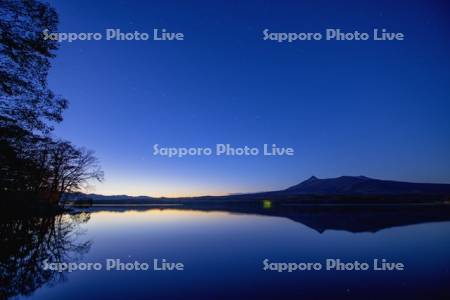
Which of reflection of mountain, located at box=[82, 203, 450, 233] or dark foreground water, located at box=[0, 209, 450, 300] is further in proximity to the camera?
reflection of mountain, located at box=[82, 203, 450, 233]

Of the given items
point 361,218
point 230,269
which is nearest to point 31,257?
point 230,269

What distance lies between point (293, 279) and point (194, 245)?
269 inches

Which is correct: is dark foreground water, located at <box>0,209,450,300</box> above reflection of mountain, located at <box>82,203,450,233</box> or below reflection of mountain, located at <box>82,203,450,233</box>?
above

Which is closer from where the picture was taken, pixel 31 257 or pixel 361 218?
pixel 31 257

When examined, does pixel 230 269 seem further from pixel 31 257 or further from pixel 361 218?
pixel 361 218

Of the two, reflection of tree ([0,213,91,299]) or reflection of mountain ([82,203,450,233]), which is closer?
reflection of tree ([0,213,91,299])

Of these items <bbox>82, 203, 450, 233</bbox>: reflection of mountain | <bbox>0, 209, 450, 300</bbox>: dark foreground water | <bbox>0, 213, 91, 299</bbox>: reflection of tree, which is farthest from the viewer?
<bbox>82, 203, 450, 233</bbox>: reflection of mountain

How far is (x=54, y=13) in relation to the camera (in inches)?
327

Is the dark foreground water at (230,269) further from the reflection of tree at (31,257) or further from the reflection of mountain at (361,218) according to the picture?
the reflection of mountain at (361,218)

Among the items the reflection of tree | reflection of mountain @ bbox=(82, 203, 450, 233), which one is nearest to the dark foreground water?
the reflection of tree

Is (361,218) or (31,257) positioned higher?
(31,257)

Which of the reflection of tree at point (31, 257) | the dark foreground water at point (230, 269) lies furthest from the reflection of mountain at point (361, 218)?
the reflection of tree at point (31, 257)

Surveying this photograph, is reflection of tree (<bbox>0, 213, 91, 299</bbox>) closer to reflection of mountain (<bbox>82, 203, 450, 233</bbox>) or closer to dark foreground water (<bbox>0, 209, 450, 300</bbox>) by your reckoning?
dark foreground water (<bbox>0, 209, 450, 300</bbox>)

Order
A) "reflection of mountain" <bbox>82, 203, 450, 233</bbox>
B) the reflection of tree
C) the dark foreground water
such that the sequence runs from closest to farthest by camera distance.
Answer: the dark foreground water
the reflection of tree
"reflection of mountain" <bbox>82, 203, 450, 233</bbox>
